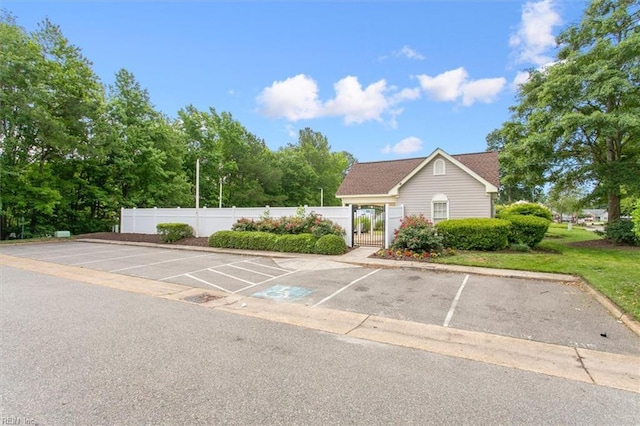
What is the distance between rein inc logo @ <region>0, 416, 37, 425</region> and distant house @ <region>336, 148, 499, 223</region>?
1705 centimetres

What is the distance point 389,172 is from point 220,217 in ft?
37.2

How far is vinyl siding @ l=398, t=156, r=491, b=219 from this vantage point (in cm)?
1636

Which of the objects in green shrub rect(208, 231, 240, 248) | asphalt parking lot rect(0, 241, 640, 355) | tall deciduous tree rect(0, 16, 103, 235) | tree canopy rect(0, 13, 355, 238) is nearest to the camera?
asphalt parking lot rect(0, 241, 640, 355)

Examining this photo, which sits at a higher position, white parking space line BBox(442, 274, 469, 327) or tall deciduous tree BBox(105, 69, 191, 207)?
tall deciduous tree BBox(105, 69, 191, 207)

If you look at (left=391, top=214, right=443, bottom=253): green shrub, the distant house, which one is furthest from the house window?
(left=391, top=214, right=443, bottom=253): green shrub

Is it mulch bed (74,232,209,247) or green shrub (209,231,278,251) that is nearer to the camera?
green shrub (209,231,278,251)

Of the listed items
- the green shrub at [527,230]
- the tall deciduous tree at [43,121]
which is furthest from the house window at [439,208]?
the tall deciduous tree at [43,121]

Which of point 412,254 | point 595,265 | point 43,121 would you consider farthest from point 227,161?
point 595,265

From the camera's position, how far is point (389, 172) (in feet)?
70.1

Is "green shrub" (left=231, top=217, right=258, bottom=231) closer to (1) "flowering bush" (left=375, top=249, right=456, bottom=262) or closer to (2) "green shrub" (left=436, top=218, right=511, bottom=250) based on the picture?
(1) "flowering bush" (left=375, top=249, right=456, bottom=262)

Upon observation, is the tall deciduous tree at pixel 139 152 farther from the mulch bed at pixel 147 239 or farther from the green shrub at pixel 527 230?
the green shrub at pixel 527 230

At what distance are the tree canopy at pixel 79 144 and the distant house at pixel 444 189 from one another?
1773cm

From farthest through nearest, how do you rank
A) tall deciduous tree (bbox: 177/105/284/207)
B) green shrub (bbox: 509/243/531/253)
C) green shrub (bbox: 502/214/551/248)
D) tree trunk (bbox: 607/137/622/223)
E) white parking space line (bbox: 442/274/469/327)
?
tall deciduous tree (bbox: 177/105/284/207)
tree trunk (bbox: 607/137/622/223)
green shrub (bbox: 502/214/551/248)
green shrub (bbox: 509/243/531/253)
white parking space line (bbox: 442/274/469/327)

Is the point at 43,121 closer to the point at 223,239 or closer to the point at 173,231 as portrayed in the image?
the point at 173,231
